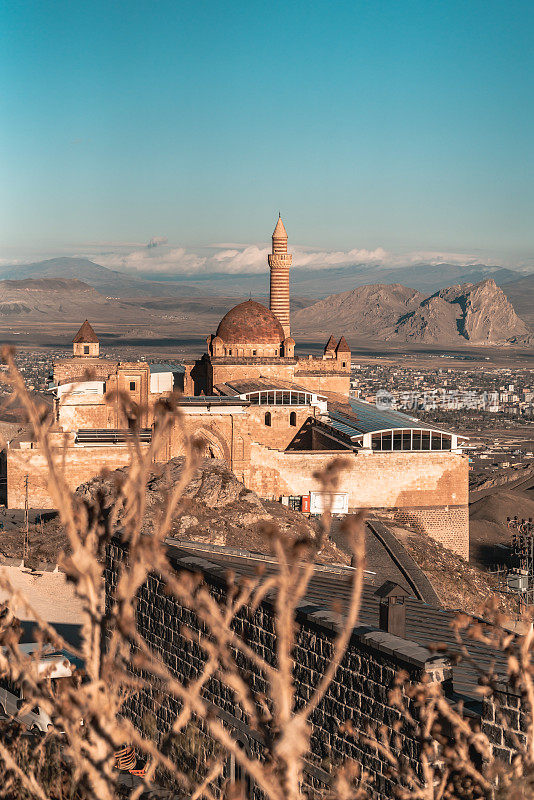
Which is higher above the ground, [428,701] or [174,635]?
[428,701]

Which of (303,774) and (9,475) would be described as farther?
(9,475)

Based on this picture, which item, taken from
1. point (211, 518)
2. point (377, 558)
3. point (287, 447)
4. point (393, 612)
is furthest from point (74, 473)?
point (393, 612)

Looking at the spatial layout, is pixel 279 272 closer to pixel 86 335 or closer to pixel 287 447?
pixel 86 335

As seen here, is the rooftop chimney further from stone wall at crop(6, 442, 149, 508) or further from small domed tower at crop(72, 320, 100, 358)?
small domed tower at crop(72, 320, 100, 358)

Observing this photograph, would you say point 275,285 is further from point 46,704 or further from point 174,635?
point 46,704

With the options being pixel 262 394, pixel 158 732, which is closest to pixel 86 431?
pixel 262 394

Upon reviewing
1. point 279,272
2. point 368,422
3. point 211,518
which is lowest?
point 211,518

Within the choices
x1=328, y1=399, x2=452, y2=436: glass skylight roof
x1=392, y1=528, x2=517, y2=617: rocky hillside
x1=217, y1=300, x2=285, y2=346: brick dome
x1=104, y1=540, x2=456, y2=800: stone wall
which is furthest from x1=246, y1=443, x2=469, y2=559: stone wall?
x1=104, y1=540, x2=456, y2=800: stone wall
